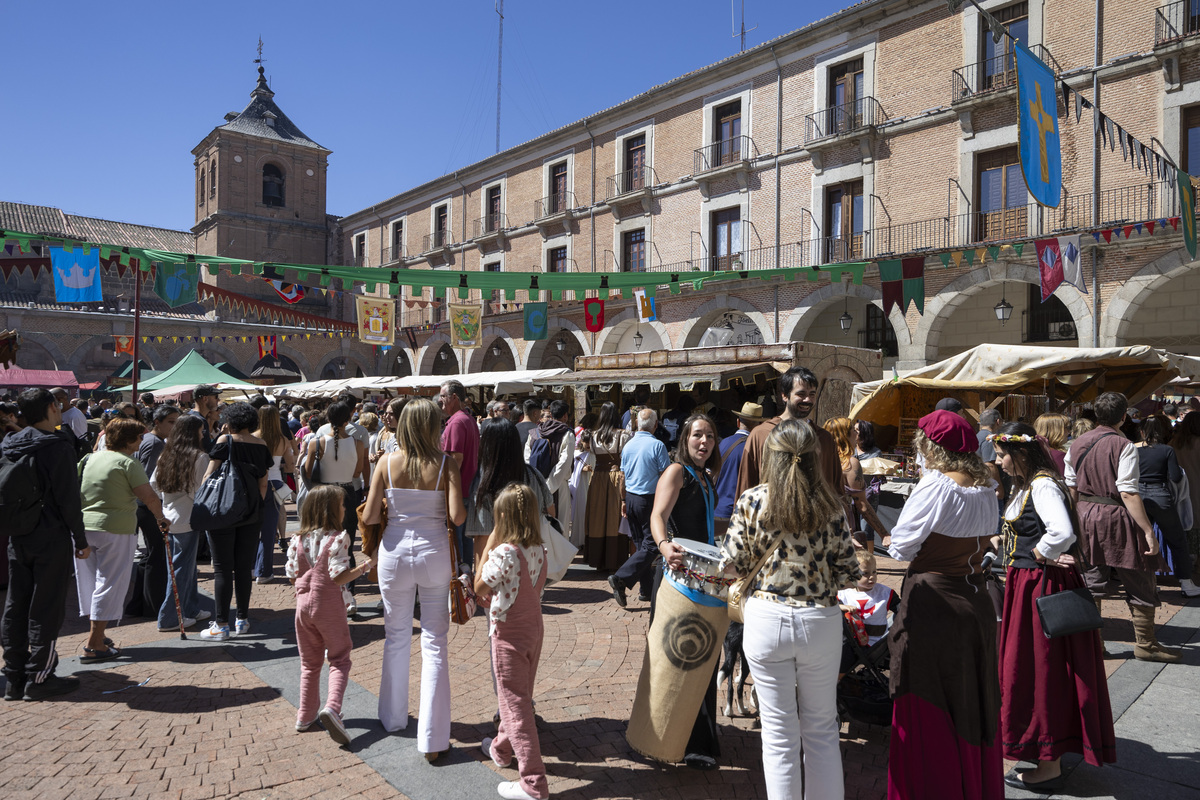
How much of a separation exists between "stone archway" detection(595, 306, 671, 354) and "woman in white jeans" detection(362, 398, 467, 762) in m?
18.6

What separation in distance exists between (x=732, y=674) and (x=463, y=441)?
90.4 inches

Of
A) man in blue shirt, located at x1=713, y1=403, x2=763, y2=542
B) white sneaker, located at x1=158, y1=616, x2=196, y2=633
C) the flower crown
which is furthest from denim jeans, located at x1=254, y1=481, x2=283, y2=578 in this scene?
the flower crown

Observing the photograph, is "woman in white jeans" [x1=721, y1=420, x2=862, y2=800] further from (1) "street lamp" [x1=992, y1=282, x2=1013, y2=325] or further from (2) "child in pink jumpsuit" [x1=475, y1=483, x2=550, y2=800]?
(1) "street lamp" [x1=992, y1=282, x2=1013, y2=325]

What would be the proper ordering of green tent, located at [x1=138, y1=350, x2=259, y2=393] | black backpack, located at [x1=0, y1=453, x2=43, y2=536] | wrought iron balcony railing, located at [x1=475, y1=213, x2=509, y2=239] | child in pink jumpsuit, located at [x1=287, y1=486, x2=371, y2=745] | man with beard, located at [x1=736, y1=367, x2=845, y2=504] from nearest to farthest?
1. child in pink jumpsuit, located at [x1=287, y1=486, x2=371, y2=745]
2. man with beard, located at [x1=736, y1=367, x2=845, y2=504]
3. black backpack, located at [x1=0, y1=453, x2=43, y2=536]
4. green tent, located at [x1=138, y1=350, x2=259, y2=393]
5. wrought iron balcony railing, located at [x1=475, y1=213, x2=509, y2=239]

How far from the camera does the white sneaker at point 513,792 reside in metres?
2.96

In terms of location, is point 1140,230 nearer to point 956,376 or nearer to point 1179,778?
point 956,376

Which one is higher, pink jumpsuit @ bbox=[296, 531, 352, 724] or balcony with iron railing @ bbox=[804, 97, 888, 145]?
balcony with iron railing @ bbox=[804, 97, 888, 145]

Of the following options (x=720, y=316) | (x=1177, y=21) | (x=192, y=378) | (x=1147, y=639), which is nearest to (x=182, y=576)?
(x=1147, y=639)

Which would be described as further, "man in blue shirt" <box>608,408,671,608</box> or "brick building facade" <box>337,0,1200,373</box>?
"brick building facade" <box>337,0,1200,373</box>

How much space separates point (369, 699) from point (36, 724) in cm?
166

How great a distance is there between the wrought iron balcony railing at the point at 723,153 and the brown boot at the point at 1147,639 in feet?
56.8

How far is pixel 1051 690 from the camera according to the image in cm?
316

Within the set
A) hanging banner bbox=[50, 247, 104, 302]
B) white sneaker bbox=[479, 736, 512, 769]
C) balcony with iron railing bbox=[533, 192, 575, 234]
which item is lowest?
white sneaker bbox=[479, 736, 512, 769]

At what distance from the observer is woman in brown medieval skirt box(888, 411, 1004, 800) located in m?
2.67
